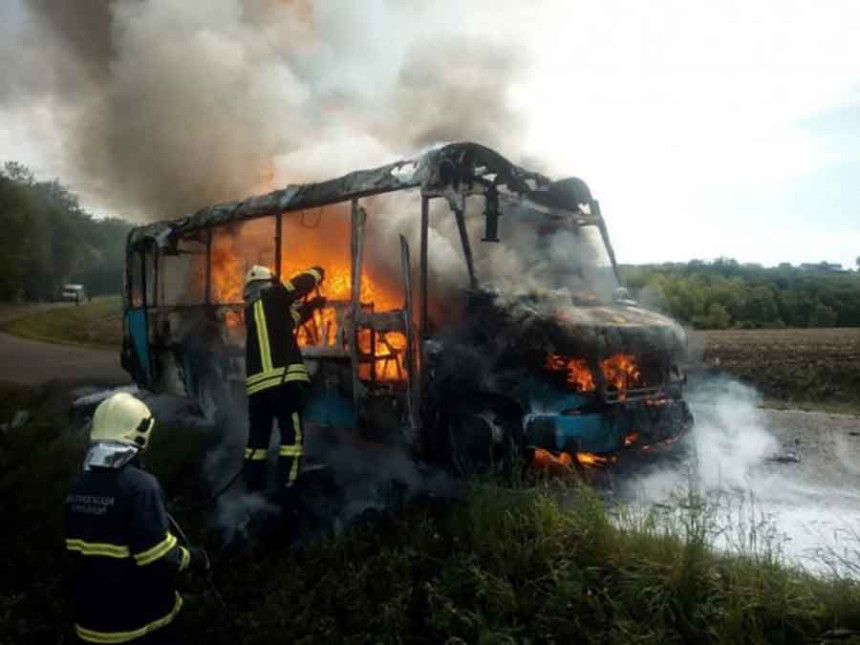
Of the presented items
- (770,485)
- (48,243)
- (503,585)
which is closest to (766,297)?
(770,485)

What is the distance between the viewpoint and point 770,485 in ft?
19.3

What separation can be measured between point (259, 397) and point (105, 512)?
238 cm

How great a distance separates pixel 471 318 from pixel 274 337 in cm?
161

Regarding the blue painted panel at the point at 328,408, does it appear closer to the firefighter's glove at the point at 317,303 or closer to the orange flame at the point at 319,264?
the orange flame at the point at 319,264

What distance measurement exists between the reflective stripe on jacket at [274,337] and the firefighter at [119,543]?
2163 mm

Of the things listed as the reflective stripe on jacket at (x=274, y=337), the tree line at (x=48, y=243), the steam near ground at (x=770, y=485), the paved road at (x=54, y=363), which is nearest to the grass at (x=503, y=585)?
the steam near ground at (x=770, y=485)

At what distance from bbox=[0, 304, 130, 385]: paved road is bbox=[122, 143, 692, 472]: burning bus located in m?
7.96

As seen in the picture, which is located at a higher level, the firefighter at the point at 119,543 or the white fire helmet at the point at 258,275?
the white fire helmet at the point at 258,275

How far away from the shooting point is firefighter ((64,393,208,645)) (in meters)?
3.15

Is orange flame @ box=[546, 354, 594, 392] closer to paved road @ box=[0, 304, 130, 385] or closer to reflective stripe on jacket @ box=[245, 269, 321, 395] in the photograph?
reflective stripe on jacket @ box=[245, 269, 321, 395]

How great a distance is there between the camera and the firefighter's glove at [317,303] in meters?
6.23

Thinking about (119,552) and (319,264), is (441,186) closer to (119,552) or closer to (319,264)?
(319,264)

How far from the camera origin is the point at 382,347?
579 cm

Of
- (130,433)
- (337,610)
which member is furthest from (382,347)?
(130,433)
